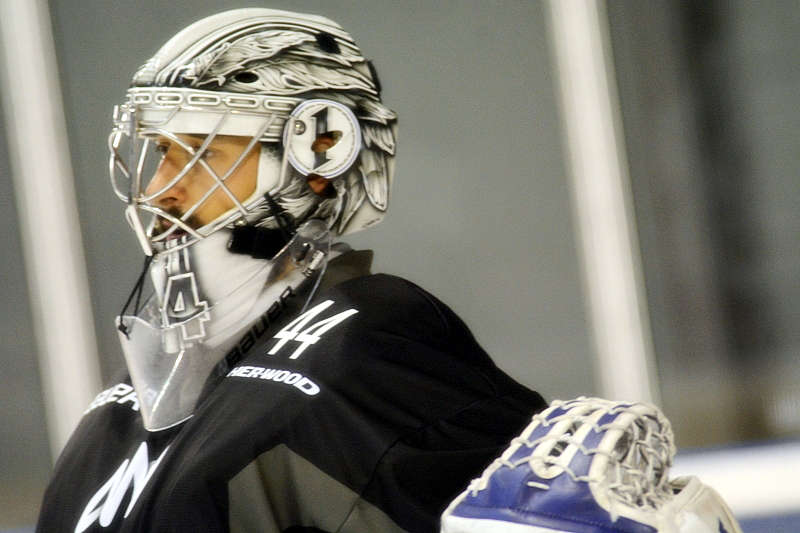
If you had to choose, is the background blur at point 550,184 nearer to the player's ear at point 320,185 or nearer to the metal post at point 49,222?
the metal post at point 49,222

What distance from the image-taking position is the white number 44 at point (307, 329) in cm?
119

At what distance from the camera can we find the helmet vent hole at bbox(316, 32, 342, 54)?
4.65ft

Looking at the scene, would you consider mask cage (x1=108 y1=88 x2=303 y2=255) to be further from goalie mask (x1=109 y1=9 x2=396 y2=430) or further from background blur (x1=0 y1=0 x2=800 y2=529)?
background blur (x1=0 y1=0 x2=800 y2=529)

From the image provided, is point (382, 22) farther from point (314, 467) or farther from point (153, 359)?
point (314, 467)

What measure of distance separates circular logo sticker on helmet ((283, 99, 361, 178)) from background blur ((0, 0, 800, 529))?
3.82ft

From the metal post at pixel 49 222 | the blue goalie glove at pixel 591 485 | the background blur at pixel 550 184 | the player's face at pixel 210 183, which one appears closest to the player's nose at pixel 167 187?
the player's face at pixel 210 183

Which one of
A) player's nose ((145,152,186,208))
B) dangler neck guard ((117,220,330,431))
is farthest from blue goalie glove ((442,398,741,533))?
player's nose ((145,152,186,208))

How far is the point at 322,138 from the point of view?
1403 mm

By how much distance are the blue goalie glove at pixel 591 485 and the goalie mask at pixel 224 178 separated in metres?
0.53

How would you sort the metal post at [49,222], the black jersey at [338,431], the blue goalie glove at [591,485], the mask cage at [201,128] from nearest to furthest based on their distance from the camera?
1. the blue goalie glove at [591,485]
2. the black jersey at [338,431]
3. the mask cage at [201,128]
4. the metal post at [49,222]

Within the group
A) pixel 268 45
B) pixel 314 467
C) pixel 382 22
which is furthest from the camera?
pixel 382 22

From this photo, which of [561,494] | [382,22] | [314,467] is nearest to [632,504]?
[561,494]

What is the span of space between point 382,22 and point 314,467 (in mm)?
1686

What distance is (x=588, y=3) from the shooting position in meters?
2.39
